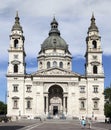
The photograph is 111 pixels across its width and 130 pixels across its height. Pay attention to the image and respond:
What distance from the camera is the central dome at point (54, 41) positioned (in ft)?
396

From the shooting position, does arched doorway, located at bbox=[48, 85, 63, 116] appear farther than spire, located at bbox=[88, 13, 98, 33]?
No

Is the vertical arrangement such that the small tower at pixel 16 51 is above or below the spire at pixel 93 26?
below

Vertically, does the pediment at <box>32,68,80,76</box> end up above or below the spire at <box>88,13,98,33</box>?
below

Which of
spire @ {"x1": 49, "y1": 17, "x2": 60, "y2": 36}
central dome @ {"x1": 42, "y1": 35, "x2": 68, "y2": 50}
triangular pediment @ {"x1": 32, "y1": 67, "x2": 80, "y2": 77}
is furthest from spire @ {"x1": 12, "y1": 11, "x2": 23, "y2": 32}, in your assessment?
spire @ {"x1": 49, "y1": 17, "x2": 60, "y2": 36}

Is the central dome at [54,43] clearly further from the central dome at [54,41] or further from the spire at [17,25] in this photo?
the spire at [17,25]

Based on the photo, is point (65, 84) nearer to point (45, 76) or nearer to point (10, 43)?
point (45, 76)

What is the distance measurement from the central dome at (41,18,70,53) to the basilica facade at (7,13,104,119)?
12287 mm

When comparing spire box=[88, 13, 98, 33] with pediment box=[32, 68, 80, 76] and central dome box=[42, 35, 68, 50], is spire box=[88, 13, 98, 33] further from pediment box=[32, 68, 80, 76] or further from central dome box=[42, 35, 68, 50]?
pediment box=[32, 68, 80, 76]

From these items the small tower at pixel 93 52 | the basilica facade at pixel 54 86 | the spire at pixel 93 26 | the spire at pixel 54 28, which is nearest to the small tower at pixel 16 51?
the basilica facade at pixel 54 86

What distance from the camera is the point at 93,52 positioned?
110m

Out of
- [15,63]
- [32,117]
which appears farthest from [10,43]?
[32,117]

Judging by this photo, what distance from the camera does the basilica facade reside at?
105375mm

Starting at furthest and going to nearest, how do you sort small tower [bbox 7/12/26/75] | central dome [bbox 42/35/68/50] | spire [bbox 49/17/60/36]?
spire [bbox 49/17/60/36]
central dome [bbox 42/35/68/50]
small tower [bbox 7/12/26/75]

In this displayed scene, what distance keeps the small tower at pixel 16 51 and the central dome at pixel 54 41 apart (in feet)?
43.7
